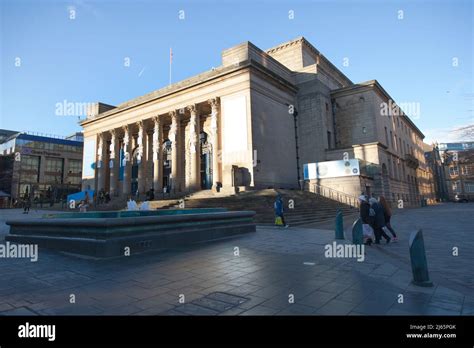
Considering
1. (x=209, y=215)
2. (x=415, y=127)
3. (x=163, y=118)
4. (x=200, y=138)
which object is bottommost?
(x=209, y=215)

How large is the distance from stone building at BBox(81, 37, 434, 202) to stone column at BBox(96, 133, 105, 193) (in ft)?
0.51

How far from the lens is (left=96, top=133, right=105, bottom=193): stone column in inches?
1657

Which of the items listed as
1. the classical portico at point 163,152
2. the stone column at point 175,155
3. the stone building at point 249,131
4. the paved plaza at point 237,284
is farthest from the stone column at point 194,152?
the paved plaza at point 237,284

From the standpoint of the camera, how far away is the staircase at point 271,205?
17469 mm

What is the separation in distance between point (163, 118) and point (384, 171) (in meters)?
28.6

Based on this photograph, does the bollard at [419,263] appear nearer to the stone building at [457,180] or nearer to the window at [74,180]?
the window at [74,180]

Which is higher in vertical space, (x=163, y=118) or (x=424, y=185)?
(x=163, y=118)

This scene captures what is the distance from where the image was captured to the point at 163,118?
35906 mm

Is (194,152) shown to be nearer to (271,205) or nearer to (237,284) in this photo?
(271,205)

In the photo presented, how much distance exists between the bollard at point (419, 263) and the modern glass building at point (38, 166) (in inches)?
2596

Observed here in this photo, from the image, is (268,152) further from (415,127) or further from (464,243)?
(415,127)
